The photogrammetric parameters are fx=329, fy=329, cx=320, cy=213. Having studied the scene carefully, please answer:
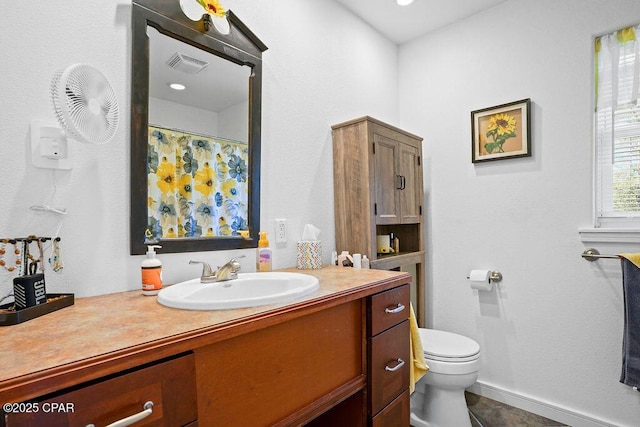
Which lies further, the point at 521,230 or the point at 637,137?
the point at 521,230

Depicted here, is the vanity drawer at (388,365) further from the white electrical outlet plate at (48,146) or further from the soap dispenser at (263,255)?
the white electrical outlet plate at (48,146)

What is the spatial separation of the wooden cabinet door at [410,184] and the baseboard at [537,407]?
118cm

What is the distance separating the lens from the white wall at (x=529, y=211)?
5.87 ft

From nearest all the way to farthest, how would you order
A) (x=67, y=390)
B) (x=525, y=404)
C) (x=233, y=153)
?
1. (x=67, y=390)
2. (x=233, y=153)
3. (x=525, y=404)

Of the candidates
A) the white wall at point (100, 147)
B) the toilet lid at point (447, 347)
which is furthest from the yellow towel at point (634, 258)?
the white wall at point (100, 147)

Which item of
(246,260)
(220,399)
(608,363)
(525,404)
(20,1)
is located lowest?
(525,404)

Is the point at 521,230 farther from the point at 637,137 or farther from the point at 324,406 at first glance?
the point at 324,406

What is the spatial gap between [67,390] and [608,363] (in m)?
2.34

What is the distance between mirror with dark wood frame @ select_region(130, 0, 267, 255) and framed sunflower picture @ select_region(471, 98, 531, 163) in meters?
1.49

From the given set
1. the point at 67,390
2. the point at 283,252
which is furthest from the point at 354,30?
the point at 67,390

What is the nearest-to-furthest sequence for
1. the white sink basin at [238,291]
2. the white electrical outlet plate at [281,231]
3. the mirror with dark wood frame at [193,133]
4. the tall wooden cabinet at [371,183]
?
the white sink basin at [238,291], the mirror with dark wood frame at [193,133], the white electrical outlet plate at [281,231], the tall wooden cabinet at [371,183]

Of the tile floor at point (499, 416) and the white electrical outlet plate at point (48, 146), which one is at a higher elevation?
the white electrical outlet plate at point (48, 146)

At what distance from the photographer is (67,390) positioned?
578mm

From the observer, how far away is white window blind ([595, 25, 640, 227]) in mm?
1707
